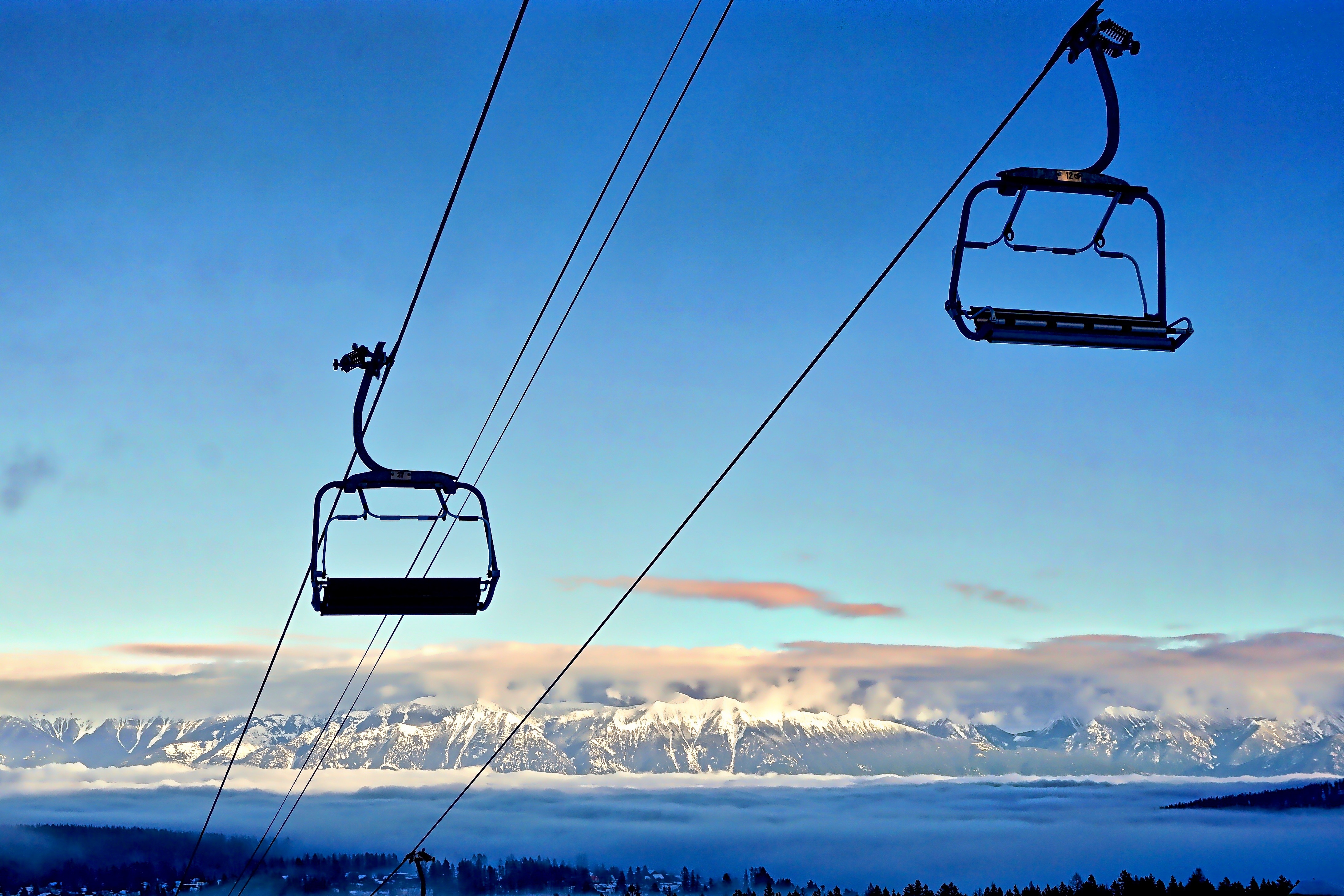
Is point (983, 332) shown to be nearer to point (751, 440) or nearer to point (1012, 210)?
point (1012, 210)

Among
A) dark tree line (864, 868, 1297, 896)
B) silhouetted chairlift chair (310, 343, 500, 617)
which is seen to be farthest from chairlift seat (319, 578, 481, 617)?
dark tree line (864, 868, 1297, 896)

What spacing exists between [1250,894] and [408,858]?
117 meters

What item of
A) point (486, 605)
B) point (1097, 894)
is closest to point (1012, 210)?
point (486, 605)

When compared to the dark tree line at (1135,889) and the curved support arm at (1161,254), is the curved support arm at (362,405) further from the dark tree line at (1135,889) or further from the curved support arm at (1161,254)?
the dark tree line at (1135,889)

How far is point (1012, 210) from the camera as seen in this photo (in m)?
7.28

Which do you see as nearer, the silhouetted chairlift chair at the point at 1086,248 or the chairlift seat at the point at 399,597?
the silhouetted chairlift chair at the point at 1086,248

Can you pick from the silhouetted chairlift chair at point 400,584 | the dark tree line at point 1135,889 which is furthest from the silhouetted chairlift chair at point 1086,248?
the dark tree line at point 1135,889

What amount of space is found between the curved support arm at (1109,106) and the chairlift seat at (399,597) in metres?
8.25

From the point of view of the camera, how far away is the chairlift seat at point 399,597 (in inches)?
506

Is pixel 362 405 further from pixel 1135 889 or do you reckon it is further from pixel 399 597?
pixel 1135 889

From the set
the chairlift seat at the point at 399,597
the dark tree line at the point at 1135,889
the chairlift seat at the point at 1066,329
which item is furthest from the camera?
the dark tree line at the point at 1135,889

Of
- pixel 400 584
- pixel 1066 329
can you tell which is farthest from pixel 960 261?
pixel 400 584

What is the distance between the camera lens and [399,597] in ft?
42.5

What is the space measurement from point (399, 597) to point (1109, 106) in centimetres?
863
